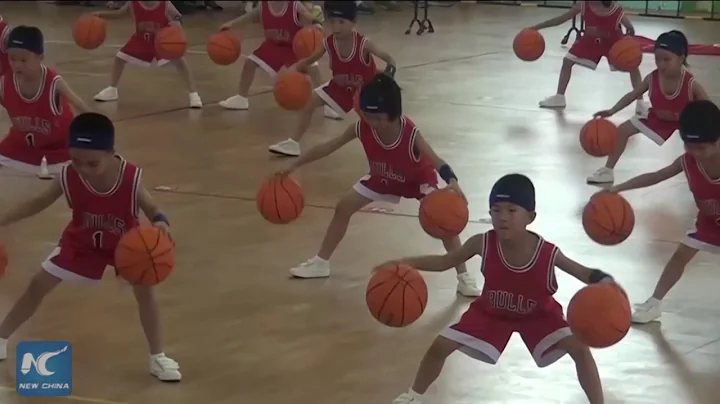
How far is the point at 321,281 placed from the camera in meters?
6.62

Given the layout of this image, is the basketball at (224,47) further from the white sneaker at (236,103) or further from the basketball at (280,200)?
the basketball at (280,200)

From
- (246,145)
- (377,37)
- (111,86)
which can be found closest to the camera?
(246,145)

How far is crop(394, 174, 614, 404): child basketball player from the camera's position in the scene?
14.9ft

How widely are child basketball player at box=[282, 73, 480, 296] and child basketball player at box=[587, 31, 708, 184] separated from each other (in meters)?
2.25

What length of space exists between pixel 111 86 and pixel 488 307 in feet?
27.1

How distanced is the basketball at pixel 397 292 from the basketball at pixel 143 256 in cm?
86

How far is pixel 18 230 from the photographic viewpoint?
7.53 metres

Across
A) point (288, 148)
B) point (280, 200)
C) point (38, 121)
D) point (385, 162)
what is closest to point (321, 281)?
point (280, 200)

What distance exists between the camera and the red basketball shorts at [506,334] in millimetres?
4605

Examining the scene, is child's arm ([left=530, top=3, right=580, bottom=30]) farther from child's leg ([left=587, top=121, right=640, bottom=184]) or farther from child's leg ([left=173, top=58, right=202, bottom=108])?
child's leg ([left=173, top=58, right=202, bottom=108])

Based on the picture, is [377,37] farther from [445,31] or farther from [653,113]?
[653,113]

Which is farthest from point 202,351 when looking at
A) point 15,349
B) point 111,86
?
point 111,86

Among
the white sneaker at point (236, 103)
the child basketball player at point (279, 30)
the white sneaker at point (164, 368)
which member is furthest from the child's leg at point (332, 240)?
the white sneaker at point (236, 103)

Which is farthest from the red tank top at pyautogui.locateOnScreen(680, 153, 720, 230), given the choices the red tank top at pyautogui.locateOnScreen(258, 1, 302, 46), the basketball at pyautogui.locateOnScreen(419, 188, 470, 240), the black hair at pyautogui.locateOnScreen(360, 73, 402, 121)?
the red tank top at pyautogui.locateOnScreen(258, 1, 302, 46)
